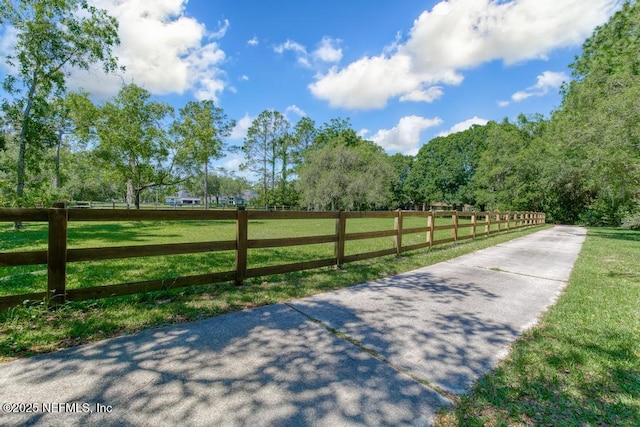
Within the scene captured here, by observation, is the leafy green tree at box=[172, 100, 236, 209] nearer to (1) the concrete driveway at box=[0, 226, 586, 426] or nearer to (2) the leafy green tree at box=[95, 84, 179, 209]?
(2) the leafy green tree at box=[95, 84, 179, 209]

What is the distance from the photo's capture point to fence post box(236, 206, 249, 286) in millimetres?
4270

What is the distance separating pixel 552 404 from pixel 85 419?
290 cm

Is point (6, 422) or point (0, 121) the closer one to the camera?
point (6, 422)

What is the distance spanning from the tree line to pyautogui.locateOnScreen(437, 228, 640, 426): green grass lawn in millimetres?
8435

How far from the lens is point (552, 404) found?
1949 mm

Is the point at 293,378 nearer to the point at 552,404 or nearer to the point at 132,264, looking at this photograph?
the point at 552,404

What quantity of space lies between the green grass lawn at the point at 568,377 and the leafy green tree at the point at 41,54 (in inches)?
645

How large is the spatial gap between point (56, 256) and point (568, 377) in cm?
480

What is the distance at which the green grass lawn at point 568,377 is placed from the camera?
1837 millimetres

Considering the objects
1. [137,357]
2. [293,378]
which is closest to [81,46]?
[137,357]

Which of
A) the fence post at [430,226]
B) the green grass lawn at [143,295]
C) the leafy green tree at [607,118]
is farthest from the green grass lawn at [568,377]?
the leafy green tree at [607,118]

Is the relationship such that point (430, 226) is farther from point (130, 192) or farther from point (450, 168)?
point (450, 168)

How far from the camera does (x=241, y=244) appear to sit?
14.2 feet

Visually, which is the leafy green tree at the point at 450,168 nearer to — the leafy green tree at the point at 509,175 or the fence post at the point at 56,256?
the leafy green tree at the point at 509,175
